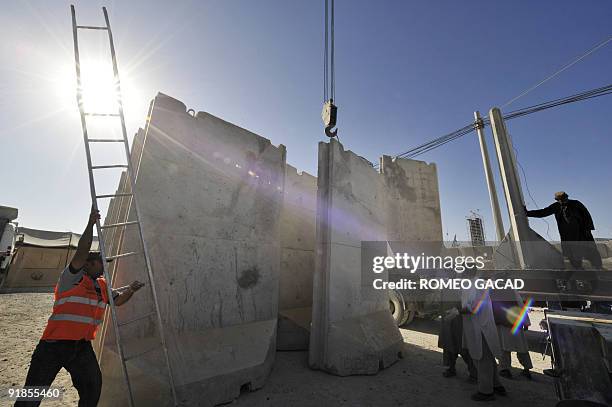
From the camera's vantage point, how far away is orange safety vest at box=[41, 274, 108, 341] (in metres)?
2.20

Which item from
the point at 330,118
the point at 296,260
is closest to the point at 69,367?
the point at 296,260

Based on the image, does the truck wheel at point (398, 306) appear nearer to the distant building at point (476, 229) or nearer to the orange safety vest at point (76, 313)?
the orange safety vest at point (76, 313)

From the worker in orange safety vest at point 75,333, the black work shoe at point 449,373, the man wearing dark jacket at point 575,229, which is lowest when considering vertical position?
the black work shoe at point 449,373

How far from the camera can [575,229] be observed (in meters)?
4.98

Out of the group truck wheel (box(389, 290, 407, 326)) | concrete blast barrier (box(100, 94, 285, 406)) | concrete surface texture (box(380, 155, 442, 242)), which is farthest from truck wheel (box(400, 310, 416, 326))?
concrete blast barrier (box(100, 94, 285, 406))

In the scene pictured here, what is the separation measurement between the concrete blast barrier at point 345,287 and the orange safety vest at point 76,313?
2900 mm

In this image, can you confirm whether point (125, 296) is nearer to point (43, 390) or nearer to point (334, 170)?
point (43, 390)

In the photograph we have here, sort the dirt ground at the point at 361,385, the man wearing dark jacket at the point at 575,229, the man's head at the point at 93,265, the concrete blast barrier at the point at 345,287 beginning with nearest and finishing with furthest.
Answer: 1. the man's head at the point at 93,265
2. the dirt ground at the point at 361,385
3. the concrete blast barrier at the point at 345,287
4. the man wearing dark jacket at the point at 575,229

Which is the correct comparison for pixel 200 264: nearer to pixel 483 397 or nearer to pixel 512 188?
pixel 483 397

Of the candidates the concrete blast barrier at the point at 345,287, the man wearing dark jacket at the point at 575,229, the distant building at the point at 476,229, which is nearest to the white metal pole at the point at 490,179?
the man wearing dark jacket at the point at 575,229

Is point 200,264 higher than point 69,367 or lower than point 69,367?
higher

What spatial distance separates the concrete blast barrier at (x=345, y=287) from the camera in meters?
4.03

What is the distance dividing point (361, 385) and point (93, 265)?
3564 mm

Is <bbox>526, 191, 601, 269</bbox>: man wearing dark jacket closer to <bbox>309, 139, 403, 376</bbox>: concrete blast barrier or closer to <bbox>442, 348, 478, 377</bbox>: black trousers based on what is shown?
<bbox>442, 348, 478, 377</bbox>: black trousers
